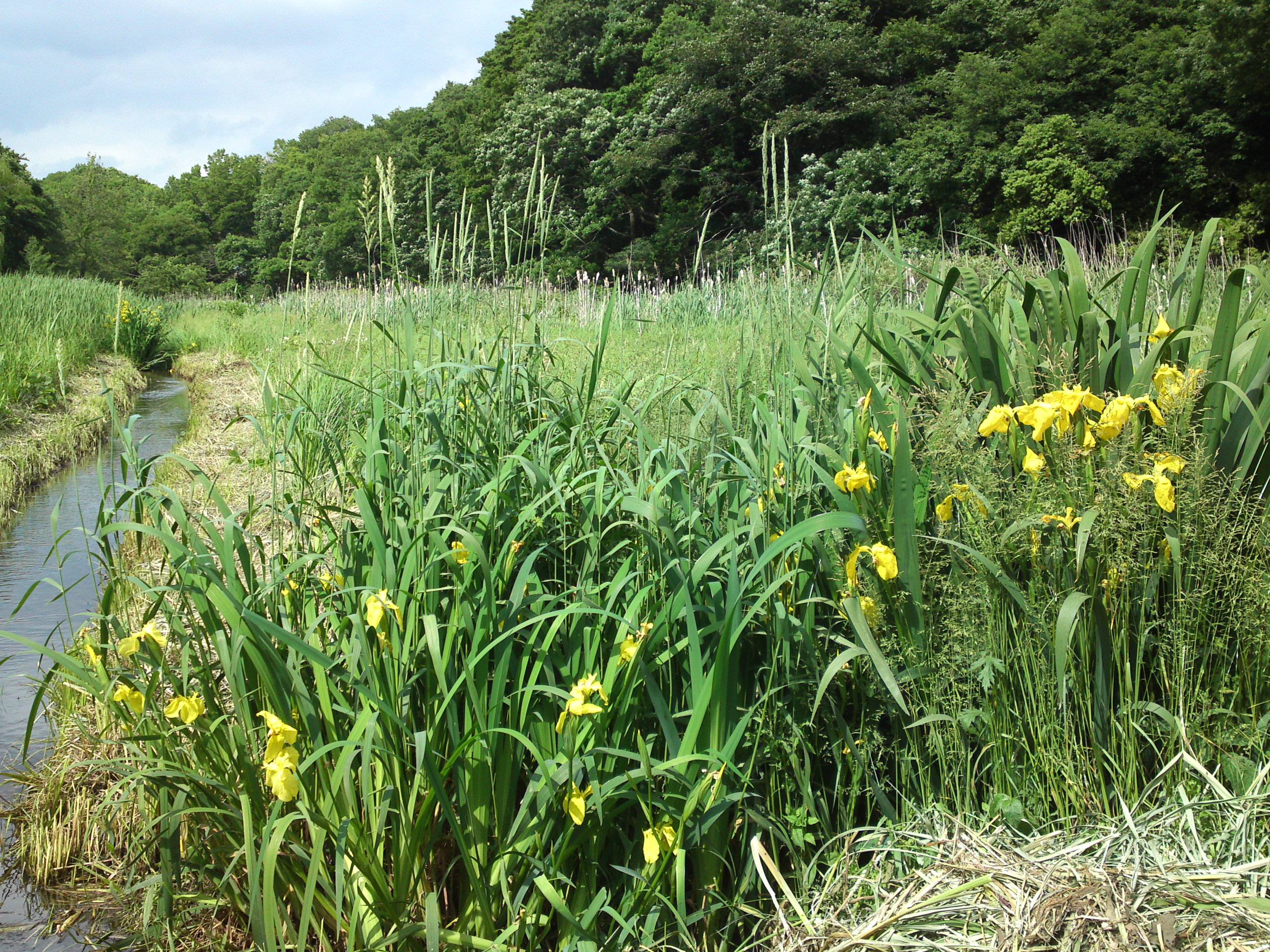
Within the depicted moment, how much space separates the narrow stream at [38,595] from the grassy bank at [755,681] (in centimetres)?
20

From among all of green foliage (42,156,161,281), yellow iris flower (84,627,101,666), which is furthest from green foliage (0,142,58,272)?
yellow iris flower (84,627,101,666)

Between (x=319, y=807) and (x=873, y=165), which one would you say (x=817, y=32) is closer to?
(x=873, y=165)

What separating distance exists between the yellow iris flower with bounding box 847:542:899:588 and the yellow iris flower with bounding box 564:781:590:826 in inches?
22.9

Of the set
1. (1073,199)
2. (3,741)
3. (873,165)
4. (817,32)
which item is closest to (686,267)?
A: (873,165)

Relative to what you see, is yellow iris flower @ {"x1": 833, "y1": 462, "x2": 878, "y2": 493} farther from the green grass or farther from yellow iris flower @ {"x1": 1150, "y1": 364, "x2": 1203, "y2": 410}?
the green grass

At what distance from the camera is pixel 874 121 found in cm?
1741

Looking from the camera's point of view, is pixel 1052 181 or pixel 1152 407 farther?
pixel 1052 181

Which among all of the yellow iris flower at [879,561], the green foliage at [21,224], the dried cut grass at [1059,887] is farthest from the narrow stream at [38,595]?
the green foliage at [21,224]

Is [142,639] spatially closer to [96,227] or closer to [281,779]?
[281,779]

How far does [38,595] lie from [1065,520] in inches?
148

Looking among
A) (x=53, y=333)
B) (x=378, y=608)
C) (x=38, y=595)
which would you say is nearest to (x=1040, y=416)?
(x=378, y=608)

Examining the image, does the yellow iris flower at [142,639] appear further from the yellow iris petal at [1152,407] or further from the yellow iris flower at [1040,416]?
the yellow iris petal at [1152,407]

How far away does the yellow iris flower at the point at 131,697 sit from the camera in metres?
1.37

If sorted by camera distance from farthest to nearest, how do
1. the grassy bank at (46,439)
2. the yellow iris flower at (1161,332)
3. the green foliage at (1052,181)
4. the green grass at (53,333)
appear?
the green foliage at (1052,181), the green grass at (53,333), the grassy bank at (46,439), the yellow iris flower at (1161,332)
